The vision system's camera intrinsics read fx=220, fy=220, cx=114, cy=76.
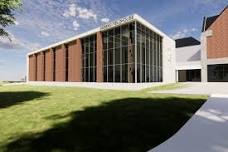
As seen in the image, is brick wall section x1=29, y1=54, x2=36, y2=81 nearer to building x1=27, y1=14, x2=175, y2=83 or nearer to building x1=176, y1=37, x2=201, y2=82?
building x1=27, y1=14, x2=175, y2=83

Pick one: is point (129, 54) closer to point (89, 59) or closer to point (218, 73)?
point (89, 59)

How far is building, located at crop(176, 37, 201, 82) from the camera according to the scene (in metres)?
48.4

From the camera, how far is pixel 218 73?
42.4m

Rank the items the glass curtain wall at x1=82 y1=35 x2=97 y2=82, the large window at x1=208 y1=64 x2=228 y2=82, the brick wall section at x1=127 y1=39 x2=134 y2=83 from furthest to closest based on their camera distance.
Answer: the large window at x1=208 y1=64 x2=228 y2=82, the glass curtain wall at x1=82 y1=35 x2=97 y2=82, the brick wall section at x1=127 y1=39 x2=134 y2=83

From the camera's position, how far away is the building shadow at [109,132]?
23.1 feet

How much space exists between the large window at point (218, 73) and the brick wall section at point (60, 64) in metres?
29.3

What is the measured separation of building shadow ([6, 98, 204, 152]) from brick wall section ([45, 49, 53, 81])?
4019 centimetres

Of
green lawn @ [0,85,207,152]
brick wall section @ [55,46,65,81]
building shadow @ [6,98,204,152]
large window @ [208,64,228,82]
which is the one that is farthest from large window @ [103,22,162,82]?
building shadow @ [6,98,204,152]

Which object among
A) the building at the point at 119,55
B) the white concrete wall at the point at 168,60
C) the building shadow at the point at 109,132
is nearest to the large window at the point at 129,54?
the building at the point at 119,55

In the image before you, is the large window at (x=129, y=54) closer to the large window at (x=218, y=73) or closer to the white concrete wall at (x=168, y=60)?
the white concrete wall at (x=168, y=60)

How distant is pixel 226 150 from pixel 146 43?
90.4ft

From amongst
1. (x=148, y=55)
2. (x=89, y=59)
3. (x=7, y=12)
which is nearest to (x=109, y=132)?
(x=7, y=12)

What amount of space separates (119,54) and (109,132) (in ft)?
78.2

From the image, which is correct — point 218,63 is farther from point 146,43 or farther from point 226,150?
point 226,150
